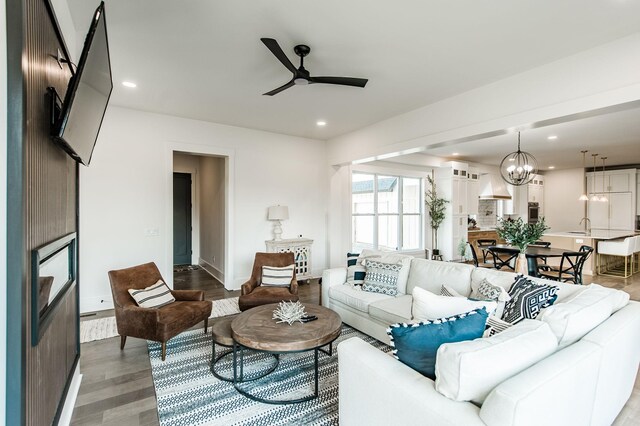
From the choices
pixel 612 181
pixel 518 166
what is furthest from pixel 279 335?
pixel 612 181

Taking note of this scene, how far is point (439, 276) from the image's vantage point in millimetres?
3219

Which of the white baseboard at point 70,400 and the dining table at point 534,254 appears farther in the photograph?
the dining table at point 534,254

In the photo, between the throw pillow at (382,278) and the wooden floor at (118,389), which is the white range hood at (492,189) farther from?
the wooden floor at (118,389)

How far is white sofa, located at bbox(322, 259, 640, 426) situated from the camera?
3.73 ft

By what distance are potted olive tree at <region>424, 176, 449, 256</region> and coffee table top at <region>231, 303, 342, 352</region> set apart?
5.97 m

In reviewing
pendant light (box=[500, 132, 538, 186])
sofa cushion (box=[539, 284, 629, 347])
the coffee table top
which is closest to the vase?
pendant light (box=[500, 132, 538, 186])

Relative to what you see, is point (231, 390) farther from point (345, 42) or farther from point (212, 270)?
point (212, 270)

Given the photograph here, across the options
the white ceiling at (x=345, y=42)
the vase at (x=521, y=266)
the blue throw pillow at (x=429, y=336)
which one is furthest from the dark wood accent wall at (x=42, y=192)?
the vase at (x=521, y=266)

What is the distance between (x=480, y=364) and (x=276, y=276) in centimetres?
309

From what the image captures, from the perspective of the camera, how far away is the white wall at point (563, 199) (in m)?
9.42

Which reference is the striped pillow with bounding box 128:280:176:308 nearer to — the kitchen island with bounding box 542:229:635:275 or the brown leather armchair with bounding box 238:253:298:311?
the brown leather armchair with bounding box 238:253:298:311

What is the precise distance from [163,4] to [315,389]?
Result: 3.02 metres

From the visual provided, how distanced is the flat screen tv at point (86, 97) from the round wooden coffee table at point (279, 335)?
1.61 meters

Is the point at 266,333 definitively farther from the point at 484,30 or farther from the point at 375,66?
the point at 484,30
